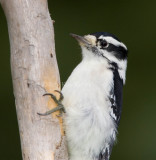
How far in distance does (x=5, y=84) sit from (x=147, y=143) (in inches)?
66.2

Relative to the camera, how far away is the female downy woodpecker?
11.0 ft

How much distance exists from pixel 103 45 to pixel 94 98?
0.56 meters

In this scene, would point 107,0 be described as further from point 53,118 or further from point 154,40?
point 53,118

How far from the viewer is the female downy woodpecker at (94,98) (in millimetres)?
3350

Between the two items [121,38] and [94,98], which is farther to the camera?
[121,38]

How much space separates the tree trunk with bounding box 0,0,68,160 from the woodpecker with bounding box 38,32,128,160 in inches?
5.9

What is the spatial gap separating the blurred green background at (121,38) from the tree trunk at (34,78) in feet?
6.85

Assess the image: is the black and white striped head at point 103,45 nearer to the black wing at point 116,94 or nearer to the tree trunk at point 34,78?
the black wing at point 116,94

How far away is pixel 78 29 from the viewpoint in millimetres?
5414

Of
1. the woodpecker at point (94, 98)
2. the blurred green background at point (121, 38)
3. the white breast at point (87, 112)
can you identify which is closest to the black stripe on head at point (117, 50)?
the woodpecker at point (94, 98)

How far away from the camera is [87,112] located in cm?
336

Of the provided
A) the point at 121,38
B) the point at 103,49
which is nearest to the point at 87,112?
the point at 103,49

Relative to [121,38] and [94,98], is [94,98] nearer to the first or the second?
[94,98]

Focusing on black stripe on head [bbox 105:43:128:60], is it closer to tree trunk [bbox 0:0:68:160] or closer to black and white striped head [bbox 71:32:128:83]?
black and white striped head [bbox 71:32:128:83]
